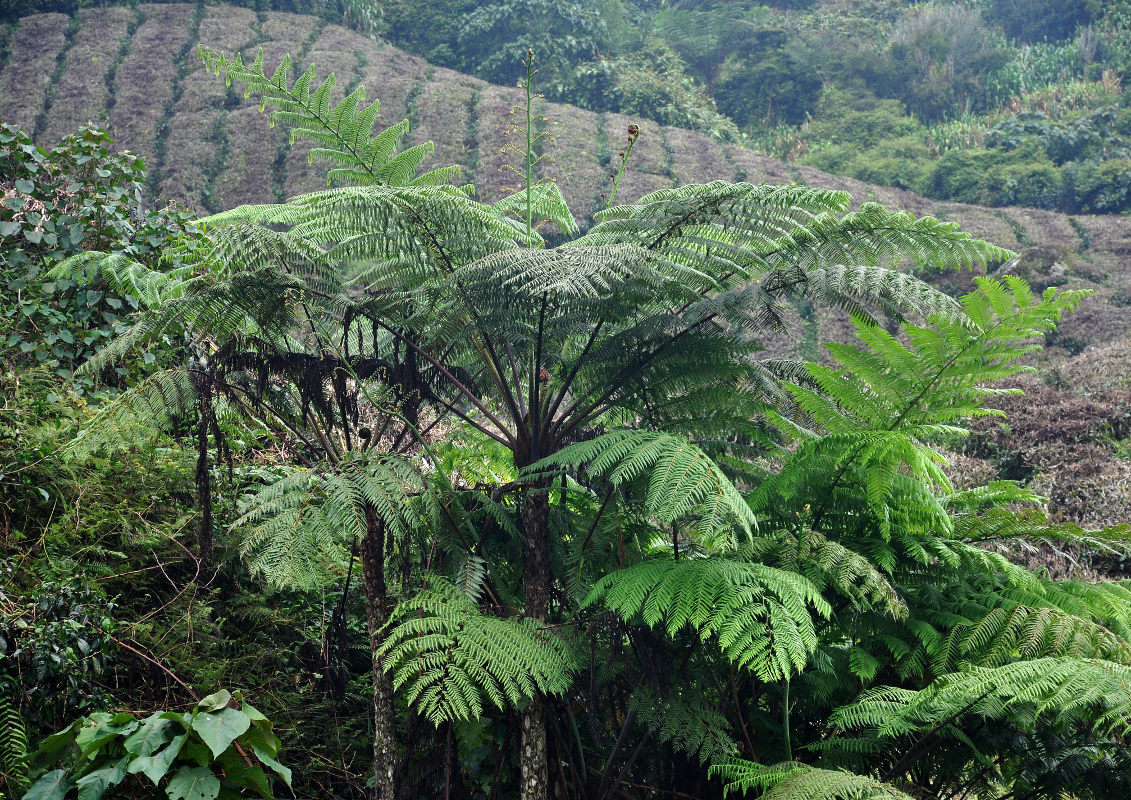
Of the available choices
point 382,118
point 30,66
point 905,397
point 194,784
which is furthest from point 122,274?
point 30,66

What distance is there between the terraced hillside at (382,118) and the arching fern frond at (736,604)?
20.5 ft

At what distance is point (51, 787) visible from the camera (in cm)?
176

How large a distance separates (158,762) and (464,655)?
2.30 ft

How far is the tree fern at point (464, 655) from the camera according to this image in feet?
5.78

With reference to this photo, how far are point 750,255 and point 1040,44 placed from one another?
61.5ft

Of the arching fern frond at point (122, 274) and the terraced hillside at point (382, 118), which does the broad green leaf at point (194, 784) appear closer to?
the arching fern frond at point (122, 274)

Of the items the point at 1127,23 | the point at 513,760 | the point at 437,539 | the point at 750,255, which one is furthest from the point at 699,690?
the point at 1127,23

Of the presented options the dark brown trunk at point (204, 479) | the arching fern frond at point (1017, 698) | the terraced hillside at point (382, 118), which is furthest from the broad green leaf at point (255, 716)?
the terraced hillside at point (382, 118)

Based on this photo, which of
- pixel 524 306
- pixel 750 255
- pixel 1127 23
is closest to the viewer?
pixel 524 306

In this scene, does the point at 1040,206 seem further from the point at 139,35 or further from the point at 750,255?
the point at 139,35

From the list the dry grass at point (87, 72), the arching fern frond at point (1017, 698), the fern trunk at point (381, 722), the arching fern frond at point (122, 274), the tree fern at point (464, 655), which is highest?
the dry grass at point (87, 72)

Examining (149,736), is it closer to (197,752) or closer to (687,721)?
(197,752)

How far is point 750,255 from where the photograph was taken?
2.63 m

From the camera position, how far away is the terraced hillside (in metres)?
8.78
